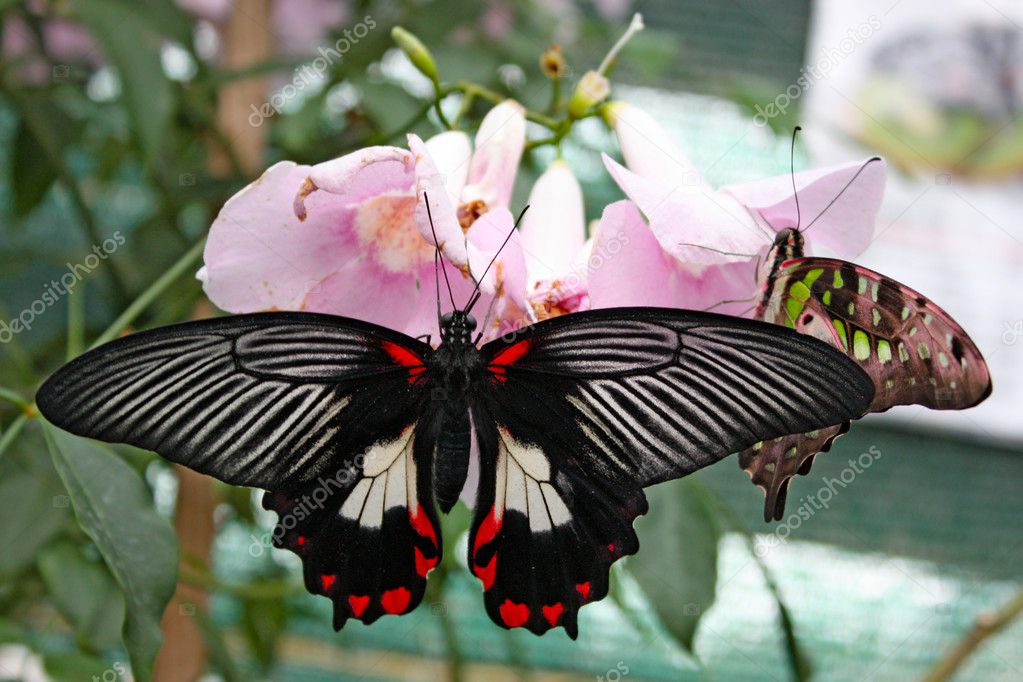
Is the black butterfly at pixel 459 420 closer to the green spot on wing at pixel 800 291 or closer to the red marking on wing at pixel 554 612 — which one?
the red marking on wing at pixel 554 612

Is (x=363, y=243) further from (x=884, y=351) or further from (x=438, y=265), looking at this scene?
(x=884, y=351)

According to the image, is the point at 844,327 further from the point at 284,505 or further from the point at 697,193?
the point at 284,505

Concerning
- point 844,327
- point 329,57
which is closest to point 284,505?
point 844,327

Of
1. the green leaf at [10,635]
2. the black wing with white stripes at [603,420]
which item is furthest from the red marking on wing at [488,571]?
the green leaf at [10,635]

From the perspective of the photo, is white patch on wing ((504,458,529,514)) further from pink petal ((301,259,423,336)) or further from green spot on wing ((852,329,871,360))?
green spot on wing ((852,329,871,360))

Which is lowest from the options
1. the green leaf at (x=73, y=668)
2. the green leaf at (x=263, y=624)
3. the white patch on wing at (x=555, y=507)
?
the green leaf at (x=263, y=624)

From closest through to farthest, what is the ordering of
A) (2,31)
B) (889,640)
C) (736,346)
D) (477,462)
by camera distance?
(736,346), (477,462), (2,31), (889,640)
